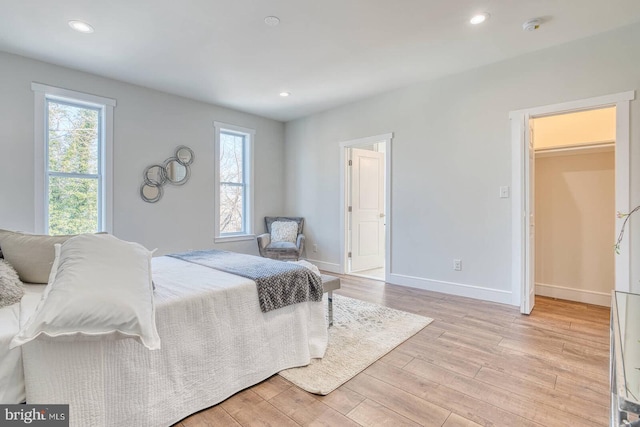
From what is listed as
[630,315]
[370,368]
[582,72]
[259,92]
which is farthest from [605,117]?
[259,92]

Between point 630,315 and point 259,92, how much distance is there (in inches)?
165

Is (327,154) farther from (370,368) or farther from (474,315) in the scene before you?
(370,368)

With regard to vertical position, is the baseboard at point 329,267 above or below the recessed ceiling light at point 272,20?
below

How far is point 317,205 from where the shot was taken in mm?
5211

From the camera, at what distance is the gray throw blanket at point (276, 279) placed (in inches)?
75.2

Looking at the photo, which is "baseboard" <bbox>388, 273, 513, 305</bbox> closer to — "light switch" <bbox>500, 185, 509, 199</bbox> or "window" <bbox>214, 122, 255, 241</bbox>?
"light switch" <bbox>500, 185, 509, 199</bbox>

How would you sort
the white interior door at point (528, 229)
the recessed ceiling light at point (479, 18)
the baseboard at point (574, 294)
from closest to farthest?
the recessed ceiling light at point (479, 18) < the white interior door at point (528, 229) < the baseboard at point (574, 294)

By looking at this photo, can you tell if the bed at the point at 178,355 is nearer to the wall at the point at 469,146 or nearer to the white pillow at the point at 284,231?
the wall at the point at 469,146

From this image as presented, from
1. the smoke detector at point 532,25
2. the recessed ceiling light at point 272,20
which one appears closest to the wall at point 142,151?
the recessed ceiling light at point 272,20

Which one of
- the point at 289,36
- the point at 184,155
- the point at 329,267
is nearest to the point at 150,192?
the point at 184,155

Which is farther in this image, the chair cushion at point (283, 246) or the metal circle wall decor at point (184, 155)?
the chair cushion at point (283, 246)

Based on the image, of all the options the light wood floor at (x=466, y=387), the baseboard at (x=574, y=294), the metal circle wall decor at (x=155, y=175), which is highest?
the metal circle wall decor at (x=155, y=175)

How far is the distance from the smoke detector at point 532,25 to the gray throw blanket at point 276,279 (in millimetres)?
2778

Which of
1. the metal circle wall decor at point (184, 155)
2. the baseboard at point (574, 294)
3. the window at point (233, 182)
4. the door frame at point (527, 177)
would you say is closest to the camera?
the door frame at point (527, 177)
